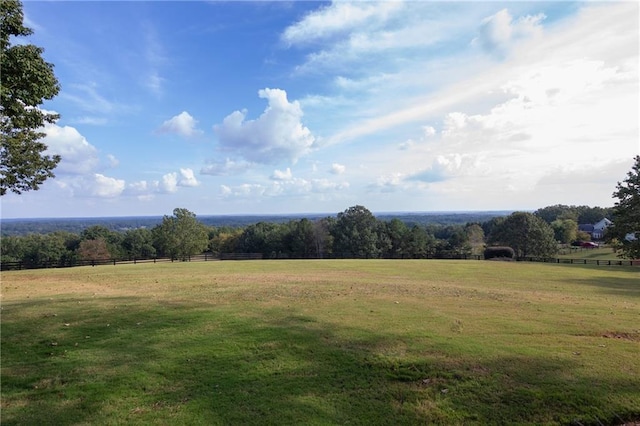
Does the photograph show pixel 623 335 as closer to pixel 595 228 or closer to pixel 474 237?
pixel 474 237

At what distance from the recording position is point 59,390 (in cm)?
661

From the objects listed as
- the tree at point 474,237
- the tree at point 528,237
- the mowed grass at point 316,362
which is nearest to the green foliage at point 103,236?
the tree at point 528,237

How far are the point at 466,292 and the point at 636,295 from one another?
8047 mm

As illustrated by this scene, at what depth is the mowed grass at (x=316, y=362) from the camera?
A: 19.5 feet

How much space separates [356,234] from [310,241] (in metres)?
11.0

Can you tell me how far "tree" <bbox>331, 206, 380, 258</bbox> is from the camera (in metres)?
70.8

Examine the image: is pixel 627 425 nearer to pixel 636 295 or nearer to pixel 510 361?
pixel 510 361

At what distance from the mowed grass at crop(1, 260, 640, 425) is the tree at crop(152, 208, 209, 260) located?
168 feet

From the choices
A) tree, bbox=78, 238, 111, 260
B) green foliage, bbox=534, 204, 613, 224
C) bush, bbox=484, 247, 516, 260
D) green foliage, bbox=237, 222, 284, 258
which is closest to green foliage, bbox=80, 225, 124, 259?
tree, bbox=78, 238, 111, 260

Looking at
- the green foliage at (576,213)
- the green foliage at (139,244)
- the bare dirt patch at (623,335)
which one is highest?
the green foliage at (576,213)

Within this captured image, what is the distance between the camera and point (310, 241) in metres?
77.7

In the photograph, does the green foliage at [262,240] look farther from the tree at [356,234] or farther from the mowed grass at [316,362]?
the mowed grass at [316,362]

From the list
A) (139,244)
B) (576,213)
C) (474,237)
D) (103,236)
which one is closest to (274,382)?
(139,244)

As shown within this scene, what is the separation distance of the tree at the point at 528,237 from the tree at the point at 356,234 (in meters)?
25.1
